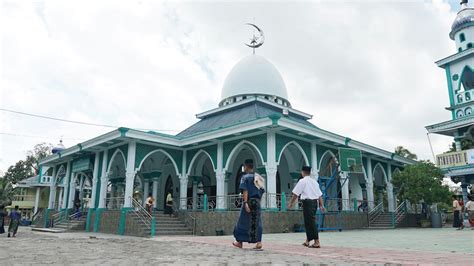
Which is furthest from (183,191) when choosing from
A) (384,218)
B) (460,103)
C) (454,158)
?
(460,103)

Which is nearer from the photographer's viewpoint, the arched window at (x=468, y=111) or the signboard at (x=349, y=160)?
the signboard at (x=349, y=160)

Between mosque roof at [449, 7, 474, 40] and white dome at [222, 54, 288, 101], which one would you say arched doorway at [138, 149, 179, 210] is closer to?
white dome at [222, 54, 288, 101]

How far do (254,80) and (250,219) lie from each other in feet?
52.1

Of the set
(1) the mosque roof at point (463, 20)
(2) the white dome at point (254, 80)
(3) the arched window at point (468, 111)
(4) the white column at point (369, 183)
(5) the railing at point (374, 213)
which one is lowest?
(5) the railing at point (374, 213)

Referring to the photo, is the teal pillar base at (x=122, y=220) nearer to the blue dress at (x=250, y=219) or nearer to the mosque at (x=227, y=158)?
the mosque at (x=227, y=158)

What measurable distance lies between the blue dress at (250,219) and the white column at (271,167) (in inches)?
285

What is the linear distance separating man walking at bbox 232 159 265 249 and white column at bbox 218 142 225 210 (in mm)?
8333

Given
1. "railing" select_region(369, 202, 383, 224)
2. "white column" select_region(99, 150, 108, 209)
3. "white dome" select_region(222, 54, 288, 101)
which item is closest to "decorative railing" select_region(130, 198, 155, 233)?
"white column" select_region(99, 150, 108, 209)

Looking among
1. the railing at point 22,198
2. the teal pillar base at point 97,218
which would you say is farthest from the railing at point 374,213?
the railing at point 22,198

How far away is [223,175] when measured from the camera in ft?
49.5

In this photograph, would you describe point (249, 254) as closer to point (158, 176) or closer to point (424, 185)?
point (158, 176)

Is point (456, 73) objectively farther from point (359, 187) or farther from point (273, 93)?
point (273, 93)

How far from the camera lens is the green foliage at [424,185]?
1609 centimetres

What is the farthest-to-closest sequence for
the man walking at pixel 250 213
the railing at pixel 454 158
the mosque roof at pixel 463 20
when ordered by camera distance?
the mosque roof at pixel 463 20, the railing at pixel 454 158, the man walking at pixel 250 213
